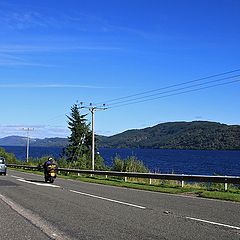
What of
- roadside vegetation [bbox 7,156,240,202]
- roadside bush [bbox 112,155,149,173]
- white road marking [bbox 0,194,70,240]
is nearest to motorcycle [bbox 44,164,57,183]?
roadside vegetation [bbox 7,156,240,202]

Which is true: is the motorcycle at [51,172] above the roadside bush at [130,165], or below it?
below

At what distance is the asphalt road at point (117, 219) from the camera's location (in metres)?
9.54

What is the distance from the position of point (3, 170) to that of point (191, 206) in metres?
29.1

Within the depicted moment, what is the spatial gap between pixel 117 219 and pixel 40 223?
1.92 meters

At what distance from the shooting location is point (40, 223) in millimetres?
11156

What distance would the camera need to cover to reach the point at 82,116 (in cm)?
10144

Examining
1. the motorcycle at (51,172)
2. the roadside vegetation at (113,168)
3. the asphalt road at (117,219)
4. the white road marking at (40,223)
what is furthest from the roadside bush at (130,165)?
the white road marking at (40,223)

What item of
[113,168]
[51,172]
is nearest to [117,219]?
[51,172]

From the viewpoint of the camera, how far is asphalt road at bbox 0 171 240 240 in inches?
376

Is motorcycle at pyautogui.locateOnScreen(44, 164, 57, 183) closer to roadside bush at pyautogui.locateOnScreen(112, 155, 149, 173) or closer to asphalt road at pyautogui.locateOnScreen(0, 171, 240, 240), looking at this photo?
roadside bush at pyautogui.locateOnScreen(112, 155, 149, 173)

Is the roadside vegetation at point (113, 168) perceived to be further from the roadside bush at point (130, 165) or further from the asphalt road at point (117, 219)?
the asphalt road at point (117, 219)

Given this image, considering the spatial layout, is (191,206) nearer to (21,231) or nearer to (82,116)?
(21,231)

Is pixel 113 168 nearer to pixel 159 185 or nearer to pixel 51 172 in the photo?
pixel 51 172

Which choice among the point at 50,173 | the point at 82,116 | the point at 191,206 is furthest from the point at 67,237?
the point at 82,116
